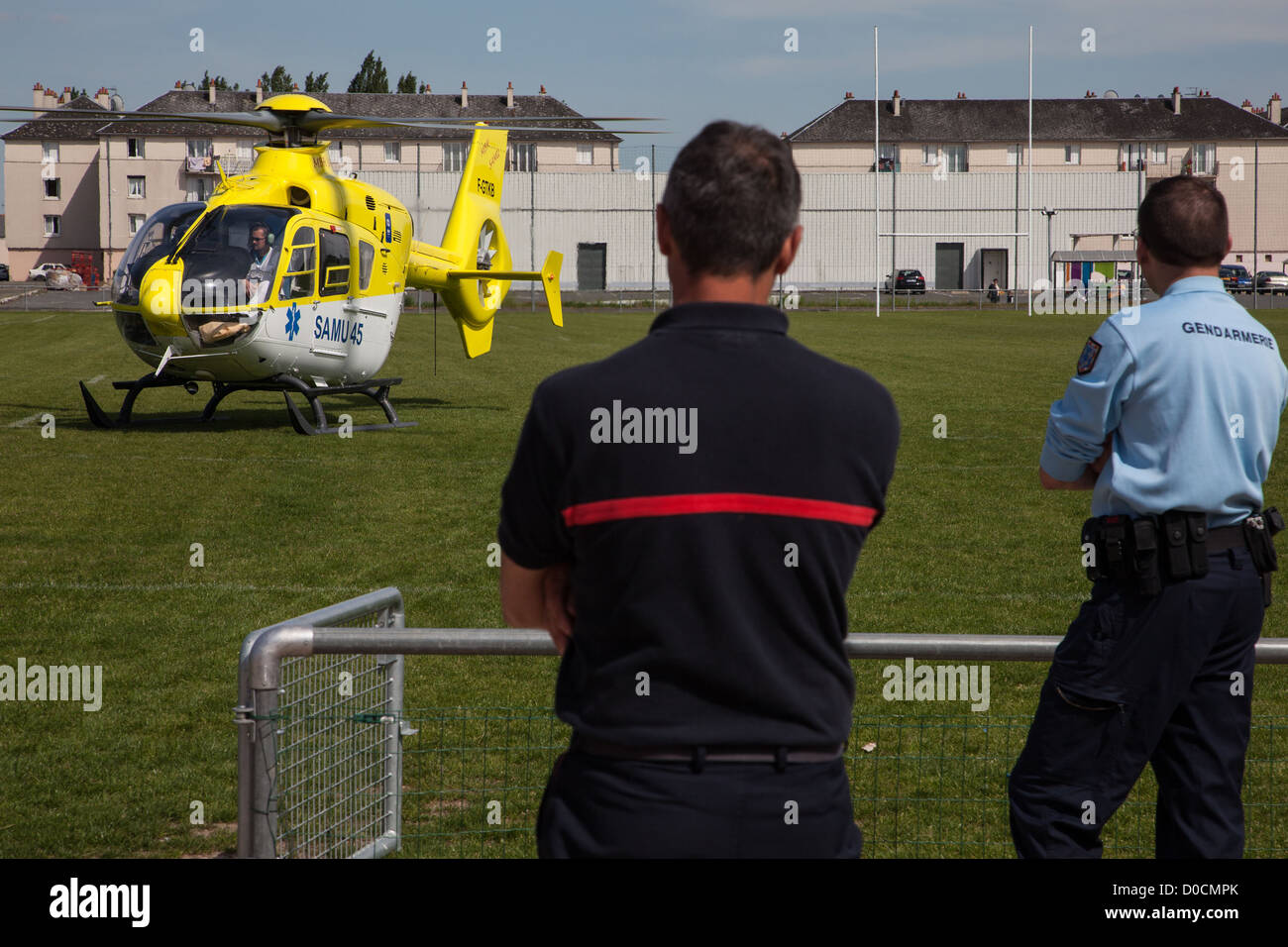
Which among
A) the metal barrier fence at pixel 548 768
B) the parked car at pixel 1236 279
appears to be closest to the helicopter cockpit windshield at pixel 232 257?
the metal barrier fence at pixel 548 768

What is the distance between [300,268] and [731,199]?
592 inches

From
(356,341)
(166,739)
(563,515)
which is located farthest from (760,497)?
(356,341)

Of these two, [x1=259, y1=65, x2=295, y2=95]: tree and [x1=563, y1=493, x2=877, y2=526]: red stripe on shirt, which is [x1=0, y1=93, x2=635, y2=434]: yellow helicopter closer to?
[x1=563, y1=493, x2=877, y2=526]: red stripe on shirt

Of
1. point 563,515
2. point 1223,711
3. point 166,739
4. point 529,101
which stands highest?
point 529,101

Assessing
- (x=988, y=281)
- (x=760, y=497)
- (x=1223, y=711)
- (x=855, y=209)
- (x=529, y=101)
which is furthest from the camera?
(x=529, y=101)

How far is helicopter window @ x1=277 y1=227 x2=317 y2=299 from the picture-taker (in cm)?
1636

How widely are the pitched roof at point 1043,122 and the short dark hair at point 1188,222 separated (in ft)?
285

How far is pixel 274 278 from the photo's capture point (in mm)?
16172

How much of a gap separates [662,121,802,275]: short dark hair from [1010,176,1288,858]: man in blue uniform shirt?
1.84 meters

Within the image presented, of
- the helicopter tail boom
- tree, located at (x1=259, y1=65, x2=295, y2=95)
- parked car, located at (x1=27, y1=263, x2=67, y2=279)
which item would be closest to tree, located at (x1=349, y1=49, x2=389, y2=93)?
tree, located at (x1=259, y1=65, x2=295, y2=95)

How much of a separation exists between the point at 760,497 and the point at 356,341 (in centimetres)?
1638

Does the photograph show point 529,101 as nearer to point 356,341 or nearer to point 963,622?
point 356,341

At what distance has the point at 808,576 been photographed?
2.42 metres
